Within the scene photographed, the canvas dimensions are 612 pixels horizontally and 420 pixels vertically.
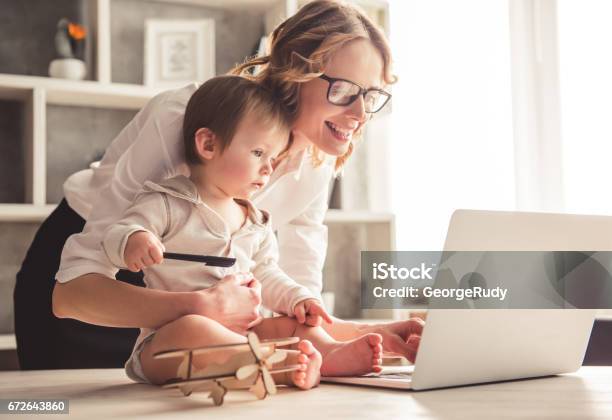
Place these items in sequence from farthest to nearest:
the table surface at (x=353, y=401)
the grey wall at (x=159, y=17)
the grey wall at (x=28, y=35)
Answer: the grey wall at (x=159, y=17)
the grey wall at (x=28, y=35)
the table surface at (x=353, y=401)

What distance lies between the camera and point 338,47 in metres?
1.43

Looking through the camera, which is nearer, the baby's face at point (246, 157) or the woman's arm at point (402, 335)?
the woman's arm at point (402, 335)

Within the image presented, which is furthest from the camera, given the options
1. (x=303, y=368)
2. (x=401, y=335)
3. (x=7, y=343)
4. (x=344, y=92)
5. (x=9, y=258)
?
(x=9, y=258)

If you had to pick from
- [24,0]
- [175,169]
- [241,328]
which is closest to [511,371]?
[241,328]

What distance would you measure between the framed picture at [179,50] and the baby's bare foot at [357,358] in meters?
2.09

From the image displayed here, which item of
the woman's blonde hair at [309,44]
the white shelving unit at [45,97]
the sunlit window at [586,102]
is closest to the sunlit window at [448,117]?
the sunlit window at [586,102]

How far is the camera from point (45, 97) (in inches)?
108

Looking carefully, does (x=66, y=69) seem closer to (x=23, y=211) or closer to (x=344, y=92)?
(x=23, y=211)

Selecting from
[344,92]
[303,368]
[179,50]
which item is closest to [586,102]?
[179,50]

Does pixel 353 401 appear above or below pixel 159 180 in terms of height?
below

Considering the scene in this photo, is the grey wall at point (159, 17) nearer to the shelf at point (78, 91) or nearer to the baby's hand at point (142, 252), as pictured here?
the shelf at point (78, 91)

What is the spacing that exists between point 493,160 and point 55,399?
2.53m

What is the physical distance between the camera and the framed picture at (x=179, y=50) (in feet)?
9.77

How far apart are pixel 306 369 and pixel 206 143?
492 millimetres
